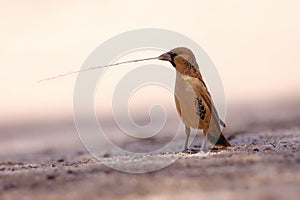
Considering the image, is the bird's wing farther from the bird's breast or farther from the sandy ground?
Result: the sandy ground

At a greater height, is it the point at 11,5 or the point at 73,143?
the point at 11,5

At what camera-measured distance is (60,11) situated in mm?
31828

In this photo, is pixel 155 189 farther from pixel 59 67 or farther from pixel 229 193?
pixel 59 67

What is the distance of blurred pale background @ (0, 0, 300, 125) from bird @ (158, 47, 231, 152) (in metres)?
12.0

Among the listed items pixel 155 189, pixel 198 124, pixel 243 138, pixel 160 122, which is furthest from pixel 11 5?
pixel 155 189

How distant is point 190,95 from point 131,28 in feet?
67.1

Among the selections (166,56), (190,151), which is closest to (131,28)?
(190,151)

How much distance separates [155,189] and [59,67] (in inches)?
787

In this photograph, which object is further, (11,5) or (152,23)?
(11,5)

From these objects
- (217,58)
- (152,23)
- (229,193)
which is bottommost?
(229,193)

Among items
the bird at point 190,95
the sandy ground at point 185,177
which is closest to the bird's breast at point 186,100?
the bird at point 190,95

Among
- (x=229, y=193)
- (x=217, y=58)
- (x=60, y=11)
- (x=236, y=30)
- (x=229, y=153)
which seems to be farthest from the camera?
(x=60, y=11)

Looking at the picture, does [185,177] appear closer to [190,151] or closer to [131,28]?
[190,151]

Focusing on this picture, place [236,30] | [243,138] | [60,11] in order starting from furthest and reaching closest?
1. [60,11]
2. [236,30]
3. [243,138]
